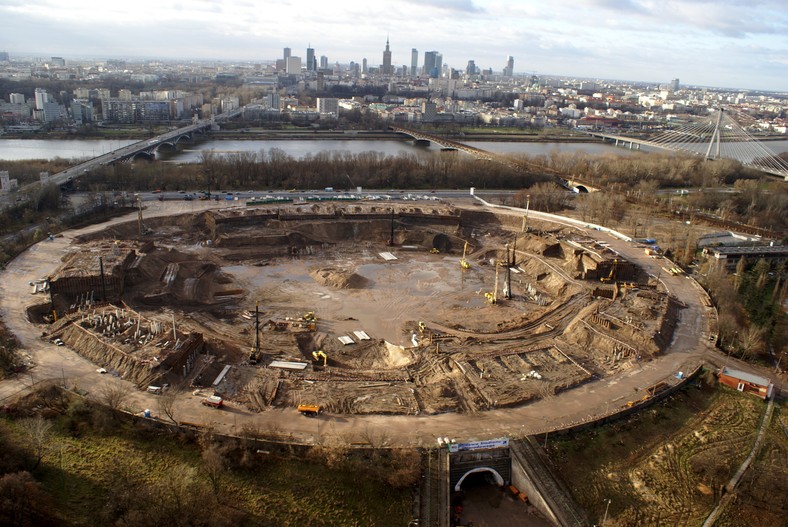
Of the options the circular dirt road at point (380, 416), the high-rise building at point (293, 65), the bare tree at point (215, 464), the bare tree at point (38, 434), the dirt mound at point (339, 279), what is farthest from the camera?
the high-rise building at point (293, 65)

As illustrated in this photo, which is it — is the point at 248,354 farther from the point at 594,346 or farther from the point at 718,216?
the point at 718,216

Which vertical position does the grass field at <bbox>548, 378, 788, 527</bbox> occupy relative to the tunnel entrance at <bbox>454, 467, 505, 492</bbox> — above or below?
above

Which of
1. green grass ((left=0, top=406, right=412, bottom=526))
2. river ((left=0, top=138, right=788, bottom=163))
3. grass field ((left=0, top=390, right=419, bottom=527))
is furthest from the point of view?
river ((left=0, top=138, right=788, bottom=163))

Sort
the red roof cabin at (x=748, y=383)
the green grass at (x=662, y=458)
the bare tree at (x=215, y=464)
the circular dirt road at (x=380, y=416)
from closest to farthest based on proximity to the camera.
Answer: the bare tree at (x=215, y=464) < the green grass at (x=662, y=458) < the circular dirt road at (x=380, y=416) < the red roof cabin at (x=748, y=383)

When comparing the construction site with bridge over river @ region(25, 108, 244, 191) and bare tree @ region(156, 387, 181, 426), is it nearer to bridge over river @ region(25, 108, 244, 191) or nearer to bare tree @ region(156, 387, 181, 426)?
bare tree @ region(156, 387, 181, 426)

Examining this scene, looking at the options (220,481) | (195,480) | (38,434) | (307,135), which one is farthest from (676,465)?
(307,135)

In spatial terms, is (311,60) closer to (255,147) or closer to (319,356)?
(255,147)

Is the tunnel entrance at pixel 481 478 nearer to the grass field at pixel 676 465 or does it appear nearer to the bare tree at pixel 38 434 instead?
the grass field at pixel 676 465

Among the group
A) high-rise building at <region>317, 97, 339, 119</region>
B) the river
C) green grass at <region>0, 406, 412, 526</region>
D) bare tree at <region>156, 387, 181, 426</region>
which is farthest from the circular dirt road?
high-rise building at <region>317, 97, 339, 119</region>

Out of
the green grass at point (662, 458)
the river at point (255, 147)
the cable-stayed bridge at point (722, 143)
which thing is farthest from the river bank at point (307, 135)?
the green grass at point (662, 458)
